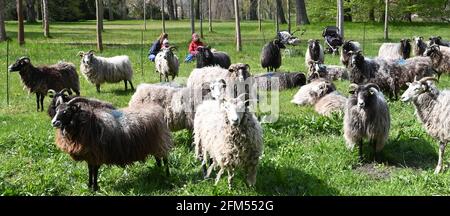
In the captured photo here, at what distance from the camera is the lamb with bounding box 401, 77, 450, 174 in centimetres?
724

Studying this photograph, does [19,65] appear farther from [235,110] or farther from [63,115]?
[235,110]

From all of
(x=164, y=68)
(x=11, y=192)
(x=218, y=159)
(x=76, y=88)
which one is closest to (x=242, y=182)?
(x=218, y=159)

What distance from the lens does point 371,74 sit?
460 inches

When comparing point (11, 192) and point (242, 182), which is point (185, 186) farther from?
point (11, 192)

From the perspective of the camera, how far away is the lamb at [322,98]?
1051cm

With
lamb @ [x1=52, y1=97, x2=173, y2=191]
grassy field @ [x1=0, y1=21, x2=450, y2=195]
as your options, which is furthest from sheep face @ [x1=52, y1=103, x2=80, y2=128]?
grassy field @ [x1=0, y1=21, x2=450, y2=195]

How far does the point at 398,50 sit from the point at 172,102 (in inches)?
448

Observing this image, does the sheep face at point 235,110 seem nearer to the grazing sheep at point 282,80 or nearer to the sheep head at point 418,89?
the sheep head at point 418,89

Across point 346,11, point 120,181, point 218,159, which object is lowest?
point 120,181

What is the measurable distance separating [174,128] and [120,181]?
1.72m

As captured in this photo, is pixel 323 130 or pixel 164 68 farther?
pixel 164 68

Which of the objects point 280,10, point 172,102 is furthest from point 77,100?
point 280,10

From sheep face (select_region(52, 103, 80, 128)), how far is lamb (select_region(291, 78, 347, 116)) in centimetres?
576

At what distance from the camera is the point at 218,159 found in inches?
249
